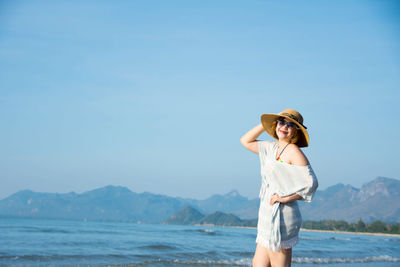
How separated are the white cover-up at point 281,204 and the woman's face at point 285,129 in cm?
21

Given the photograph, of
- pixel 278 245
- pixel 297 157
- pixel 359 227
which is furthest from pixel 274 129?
pixel 359 227

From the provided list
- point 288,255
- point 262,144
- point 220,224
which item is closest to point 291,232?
point 288,255

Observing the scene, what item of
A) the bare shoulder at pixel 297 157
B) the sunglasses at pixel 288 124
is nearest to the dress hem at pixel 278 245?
the bare shoulder at pixel 297 157

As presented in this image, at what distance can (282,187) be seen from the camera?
3129 millimetres

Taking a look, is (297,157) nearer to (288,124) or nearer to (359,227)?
(288,124)

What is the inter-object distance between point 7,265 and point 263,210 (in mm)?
9164

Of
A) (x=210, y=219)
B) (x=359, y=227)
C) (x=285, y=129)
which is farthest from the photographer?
(x=210, y=219)

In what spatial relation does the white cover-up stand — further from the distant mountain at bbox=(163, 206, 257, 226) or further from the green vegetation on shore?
the distant mountain at bbox=(163, 206, 257, 226)

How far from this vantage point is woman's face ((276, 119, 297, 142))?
332cm

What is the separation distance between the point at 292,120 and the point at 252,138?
1.24ft

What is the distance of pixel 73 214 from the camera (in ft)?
591

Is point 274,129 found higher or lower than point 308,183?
higher

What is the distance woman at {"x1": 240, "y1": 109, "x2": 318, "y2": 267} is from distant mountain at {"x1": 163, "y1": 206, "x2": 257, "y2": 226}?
3872 inches

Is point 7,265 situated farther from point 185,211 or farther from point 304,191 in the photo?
point 185,211
